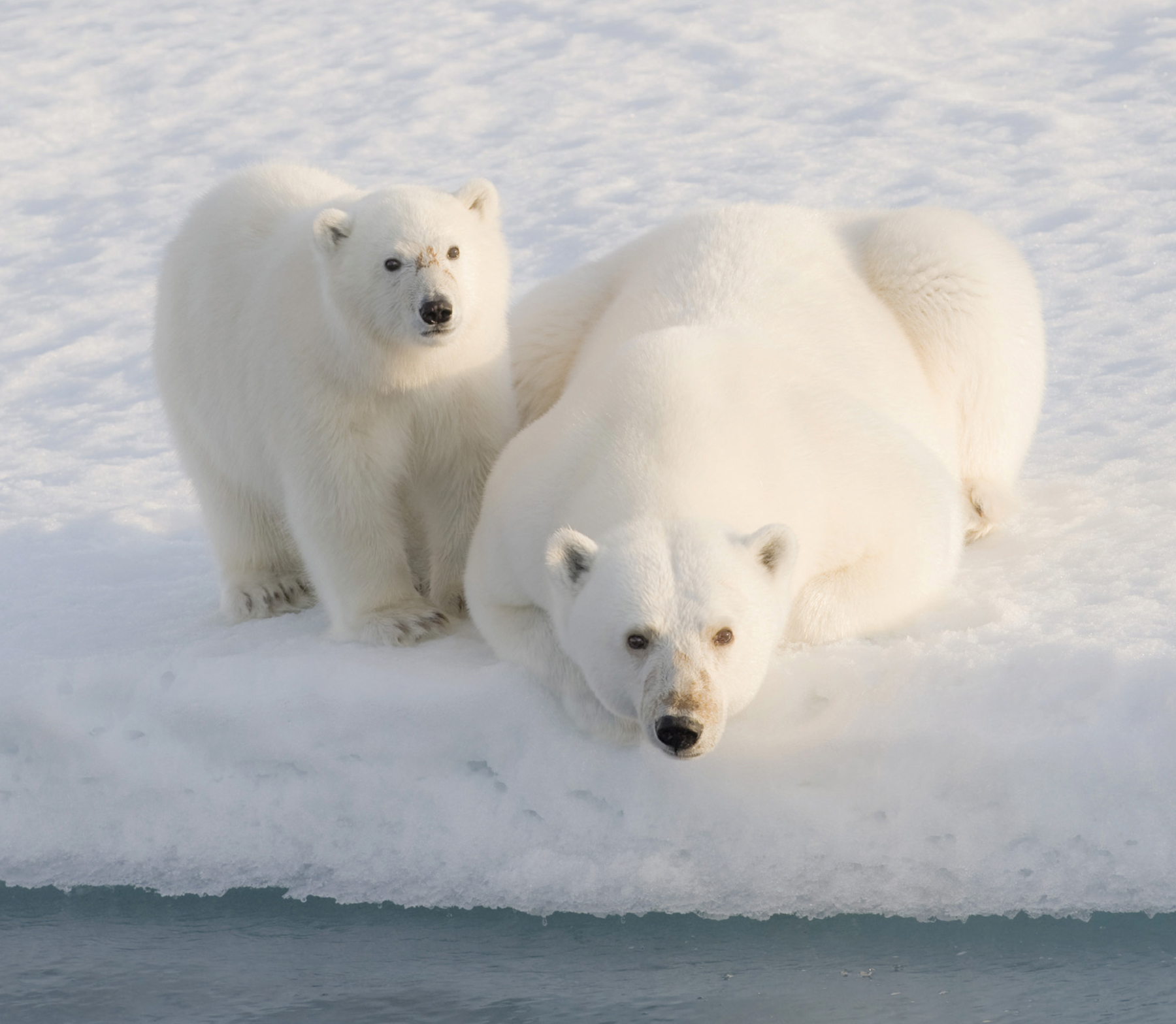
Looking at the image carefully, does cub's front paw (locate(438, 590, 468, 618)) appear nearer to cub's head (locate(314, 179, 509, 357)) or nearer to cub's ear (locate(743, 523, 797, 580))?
cub's head (locate(314, 179, 509, 357))

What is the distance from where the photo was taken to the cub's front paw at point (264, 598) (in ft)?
18.0

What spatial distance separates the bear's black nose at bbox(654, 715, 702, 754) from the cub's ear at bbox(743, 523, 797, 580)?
518mm

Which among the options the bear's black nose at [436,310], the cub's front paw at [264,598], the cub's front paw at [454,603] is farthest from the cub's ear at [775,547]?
the cub's front paw at [264,598]

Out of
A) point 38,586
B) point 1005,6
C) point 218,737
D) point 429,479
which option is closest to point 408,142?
point 1005,6

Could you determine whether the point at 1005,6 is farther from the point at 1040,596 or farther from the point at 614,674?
the point at 614,674

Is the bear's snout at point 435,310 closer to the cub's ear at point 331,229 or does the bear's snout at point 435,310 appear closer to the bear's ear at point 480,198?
the cub's ear at point 331,229

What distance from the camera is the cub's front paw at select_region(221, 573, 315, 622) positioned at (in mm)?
5496

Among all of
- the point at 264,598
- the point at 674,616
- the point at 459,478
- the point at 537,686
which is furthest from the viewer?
the point at 264,598

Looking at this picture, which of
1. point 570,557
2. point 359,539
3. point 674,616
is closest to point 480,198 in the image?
point 359,539

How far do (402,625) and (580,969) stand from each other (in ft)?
5.19

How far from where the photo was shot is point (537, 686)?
4.18 m

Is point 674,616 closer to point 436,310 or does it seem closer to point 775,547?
point 775,547

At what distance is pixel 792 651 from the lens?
429 cm

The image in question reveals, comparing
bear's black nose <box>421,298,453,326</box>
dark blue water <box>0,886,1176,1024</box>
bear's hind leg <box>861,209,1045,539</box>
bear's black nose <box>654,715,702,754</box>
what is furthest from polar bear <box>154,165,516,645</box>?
bear's hind leg <box>861,209,1045,539</box>
